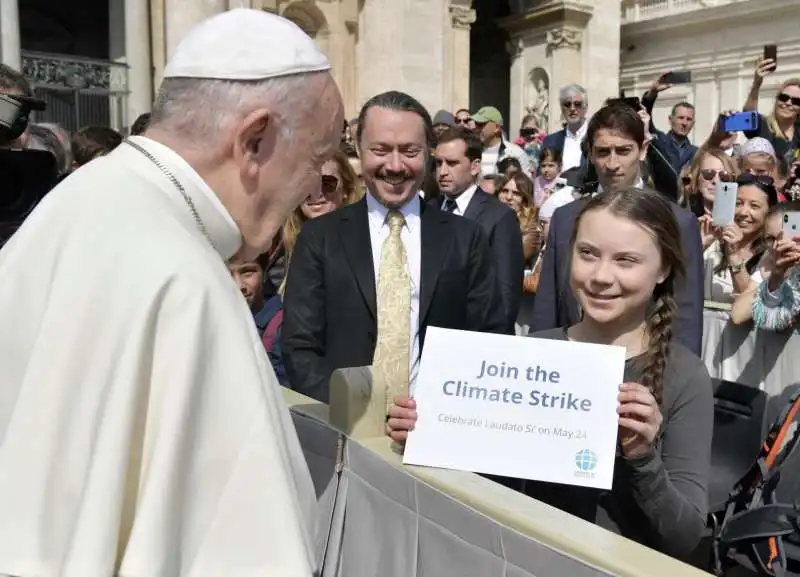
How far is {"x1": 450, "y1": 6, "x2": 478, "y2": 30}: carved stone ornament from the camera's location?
15.5 m

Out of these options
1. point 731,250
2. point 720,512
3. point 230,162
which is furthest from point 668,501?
point 731,250

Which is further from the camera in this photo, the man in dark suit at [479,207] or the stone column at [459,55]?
the stone column at [459,55]

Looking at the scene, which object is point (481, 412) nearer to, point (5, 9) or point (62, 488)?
point (62, 488)

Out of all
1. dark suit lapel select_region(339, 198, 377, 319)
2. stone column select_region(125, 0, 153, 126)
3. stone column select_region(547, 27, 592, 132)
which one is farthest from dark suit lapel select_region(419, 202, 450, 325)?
stone column select_region(547, 27, 592, 132)

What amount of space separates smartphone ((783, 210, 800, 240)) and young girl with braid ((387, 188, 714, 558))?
1.86 m

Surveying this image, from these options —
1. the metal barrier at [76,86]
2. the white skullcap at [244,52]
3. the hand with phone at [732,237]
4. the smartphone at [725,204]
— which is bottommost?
the hand with phone at [732,237]

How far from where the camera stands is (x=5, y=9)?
1104 cm

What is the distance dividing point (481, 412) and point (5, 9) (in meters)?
11.7

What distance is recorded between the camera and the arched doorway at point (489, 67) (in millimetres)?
22625

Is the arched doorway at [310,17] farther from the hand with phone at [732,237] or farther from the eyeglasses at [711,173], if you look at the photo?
the hand with phone at [732,237]

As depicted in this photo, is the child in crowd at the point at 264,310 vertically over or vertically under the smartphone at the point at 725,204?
under

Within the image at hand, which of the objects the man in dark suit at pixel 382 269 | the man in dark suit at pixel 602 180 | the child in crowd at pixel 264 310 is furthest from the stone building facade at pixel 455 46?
the man in dark suit at pixel 382 269

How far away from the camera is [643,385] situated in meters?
2.06

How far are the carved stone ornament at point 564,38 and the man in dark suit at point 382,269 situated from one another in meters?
15.0
